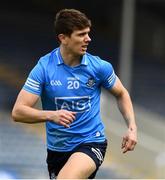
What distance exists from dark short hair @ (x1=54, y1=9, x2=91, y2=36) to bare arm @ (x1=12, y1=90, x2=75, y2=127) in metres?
0.58

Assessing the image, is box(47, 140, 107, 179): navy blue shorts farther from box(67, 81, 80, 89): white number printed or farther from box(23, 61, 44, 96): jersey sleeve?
box(23, 61, 44, 96): jersey sleeve

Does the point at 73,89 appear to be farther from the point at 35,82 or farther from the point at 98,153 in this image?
the point at 98,153

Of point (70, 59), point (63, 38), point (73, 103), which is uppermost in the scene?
point (63, 38)

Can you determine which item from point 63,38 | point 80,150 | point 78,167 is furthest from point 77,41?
point 78,167

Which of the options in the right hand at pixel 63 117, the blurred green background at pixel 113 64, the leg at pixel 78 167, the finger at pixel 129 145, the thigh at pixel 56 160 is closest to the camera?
the right hand at pixel 63 117

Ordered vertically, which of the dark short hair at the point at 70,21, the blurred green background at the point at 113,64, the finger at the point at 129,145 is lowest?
the blurred green background at the point at 113,64

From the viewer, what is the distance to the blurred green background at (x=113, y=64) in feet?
47.0

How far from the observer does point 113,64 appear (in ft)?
83.9

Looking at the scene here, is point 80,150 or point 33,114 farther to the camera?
point 80,150

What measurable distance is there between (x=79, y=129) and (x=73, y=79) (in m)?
0.42

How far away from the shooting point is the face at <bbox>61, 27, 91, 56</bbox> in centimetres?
740

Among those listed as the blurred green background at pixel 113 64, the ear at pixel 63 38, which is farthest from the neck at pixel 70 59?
the blurred green background at pixel 113 64

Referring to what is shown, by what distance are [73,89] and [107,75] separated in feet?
1.03

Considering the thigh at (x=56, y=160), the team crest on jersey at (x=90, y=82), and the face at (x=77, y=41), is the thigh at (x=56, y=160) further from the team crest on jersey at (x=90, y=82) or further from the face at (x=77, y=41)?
the face at (x=77, y=41)
